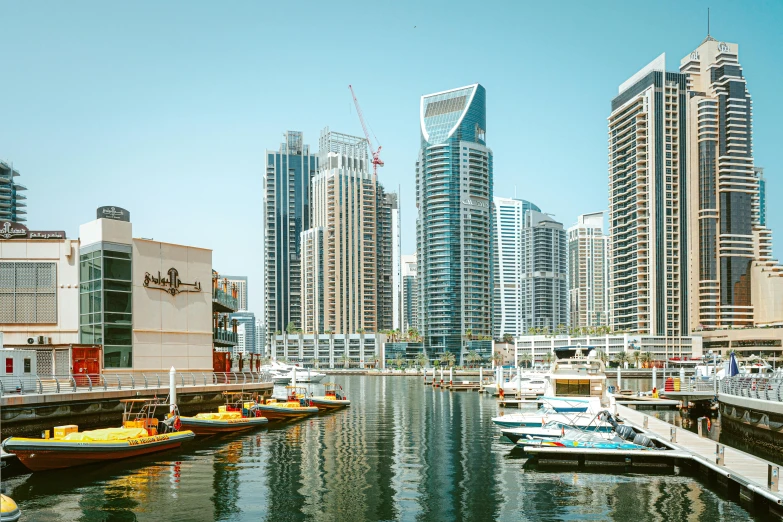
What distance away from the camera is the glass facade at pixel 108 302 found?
166 ft

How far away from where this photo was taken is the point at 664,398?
2940 inches

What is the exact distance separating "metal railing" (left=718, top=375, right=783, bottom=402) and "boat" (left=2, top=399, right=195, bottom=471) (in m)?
35.1

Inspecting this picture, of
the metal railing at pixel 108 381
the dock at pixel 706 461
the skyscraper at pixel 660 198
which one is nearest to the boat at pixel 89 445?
the metal railing at pixel 108 381

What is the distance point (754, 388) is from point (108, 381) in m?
45.0

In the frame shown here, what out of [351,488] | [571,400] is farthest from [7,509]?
[571,400]

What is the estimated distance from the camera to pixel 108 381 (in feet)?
161

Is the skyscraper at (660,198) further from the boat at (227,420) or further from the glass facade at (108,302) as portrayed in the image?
the glass facade at (108,302)

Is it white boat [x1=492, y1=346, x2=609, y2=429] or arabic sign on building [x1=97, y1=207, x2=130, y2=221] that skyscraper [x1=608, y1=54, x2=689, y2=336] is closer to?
white boat [x1=492, y1=346, x2=609, y2=429]

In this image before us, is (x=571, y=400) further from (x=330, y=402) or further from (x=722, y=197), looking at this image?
(x=722, y=197)

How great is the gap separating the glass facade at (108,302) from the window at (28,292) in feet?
6.96

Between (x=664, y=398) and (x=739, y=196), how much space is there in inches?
5487

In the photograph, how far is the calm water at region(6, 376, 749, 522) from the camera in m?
26.2

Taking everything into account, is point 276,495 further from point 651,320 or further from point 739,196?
point 739,196

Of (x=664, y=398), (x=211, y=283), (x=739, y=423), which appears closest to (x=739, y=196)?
(x=664, y=398)
